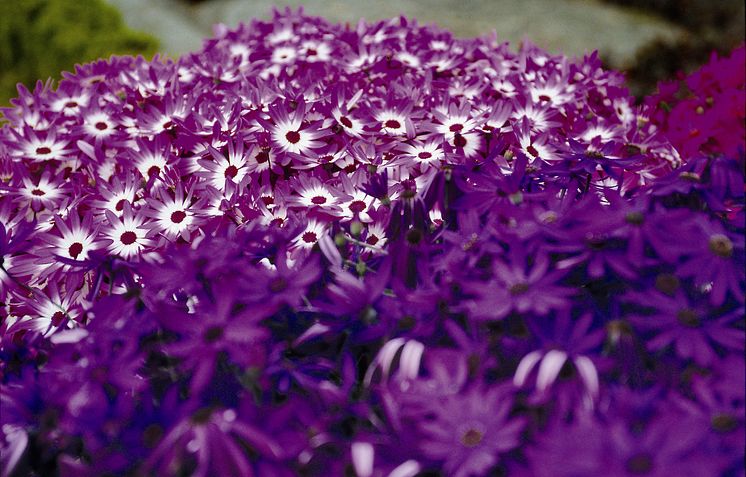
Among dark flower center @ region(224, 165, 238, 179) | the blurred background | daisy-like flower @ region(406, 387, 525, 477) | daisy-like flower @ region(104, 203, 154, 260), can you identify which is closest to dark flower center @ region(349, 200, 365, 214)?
dark flower center @ region(224, 165, 238, 179)

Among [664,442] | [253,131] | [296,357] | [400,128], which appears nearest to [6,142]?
[253,131]

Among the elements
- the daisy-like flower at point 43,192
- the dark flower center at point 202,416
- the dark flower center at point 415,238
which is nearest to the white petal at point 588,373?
the dark flower center at point 415,238

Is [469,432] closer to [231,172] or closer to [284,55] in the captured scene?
[231,172]

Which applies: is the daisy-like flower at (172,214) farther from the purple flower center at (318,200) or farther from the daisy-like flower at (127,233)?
the purple flower center at (318,200)

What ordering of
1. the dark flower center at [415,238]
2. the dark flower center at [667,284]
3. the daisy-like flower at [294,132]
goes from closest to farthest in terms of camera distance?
1. the dark flower center at [667,284]
2. the dark flower center at [415,238]
3. the daisy-like flower at [294,132]

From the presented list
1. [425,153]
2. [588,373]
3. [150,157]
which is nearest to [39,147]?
[150,157]

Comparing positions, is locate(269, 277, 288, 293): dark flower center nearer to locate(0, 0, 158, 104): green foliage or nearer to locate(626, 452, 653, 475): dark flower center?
locate(626, 452, 653, 475): dark flower center

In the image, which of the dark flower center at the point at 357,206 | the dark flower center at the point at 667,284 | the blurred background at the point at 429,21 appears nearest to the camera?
the dark flower center at the point at 667,284
